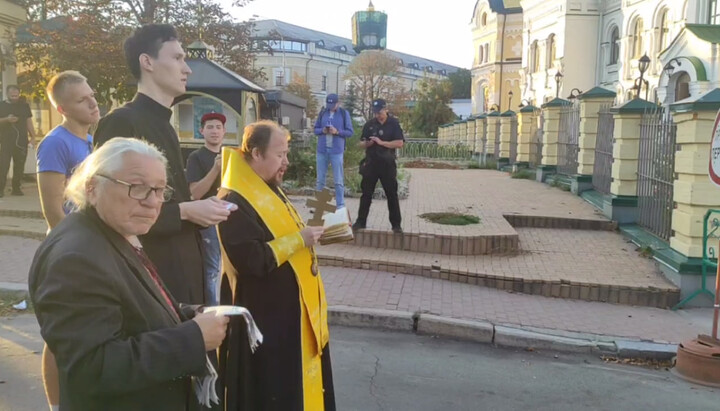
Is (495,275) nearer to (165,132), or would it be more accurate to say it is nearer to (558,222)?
(558,222)

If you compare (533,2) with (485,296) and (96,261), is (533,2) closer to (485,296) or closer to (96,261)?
(485,296)

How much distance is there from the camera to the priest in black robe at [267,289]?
2869 millimetres

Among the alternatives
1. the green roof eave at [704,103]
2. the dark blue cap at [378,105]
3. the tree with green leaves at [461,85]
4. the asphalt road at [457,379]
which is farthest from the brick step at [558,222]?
the tree with green leaves at [461,85]

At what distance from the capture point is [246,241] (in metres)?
2.83

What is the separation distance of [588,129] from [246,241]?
39.2 ft

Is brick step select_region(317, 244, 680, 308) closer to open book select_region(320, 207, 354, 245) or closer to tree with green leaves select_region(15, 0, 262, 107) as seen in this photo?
open book select_region(320, 207, 354, 245)

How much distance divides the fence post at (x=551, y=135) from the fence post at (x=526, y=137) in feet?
8.77

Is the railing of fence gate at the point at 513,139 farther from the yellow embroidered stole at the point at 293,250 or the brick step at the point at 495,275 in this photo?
the yellow embroidered stole at the point at 293,250

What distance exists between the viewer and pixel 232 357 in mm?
2904

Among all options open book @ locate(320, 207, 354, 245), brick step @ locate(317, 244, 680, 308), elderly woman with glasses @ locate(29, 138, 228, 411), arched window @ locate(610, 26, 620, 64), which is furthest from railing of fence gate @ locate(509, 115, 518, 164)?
elderly woman with glasses @ locate(29, 138, 228, 411)

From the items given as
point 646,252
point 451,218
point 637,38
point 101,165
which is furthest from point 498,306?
point 637,38

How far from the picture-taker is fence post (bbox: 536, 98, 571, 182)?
16.4 meters

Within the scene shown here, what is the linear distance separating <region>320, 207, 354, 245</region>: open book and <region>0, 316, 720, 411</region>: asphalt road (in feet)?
5.09

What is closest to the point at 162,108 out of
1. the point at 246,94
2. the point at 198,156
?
the point at 198,156
